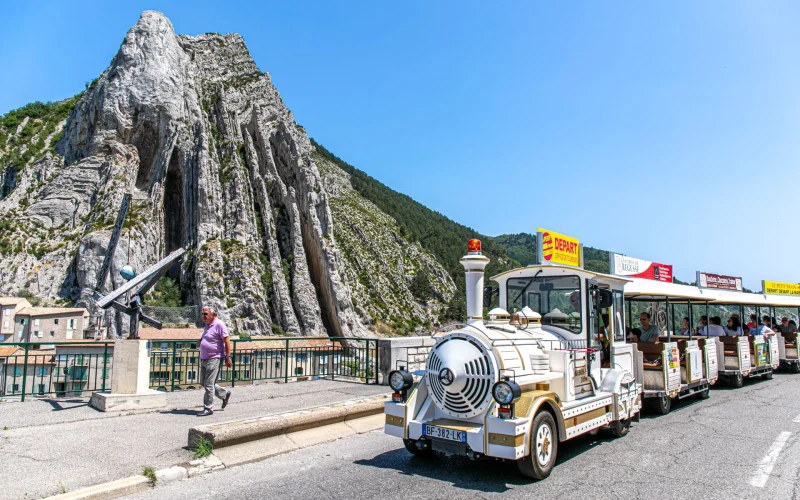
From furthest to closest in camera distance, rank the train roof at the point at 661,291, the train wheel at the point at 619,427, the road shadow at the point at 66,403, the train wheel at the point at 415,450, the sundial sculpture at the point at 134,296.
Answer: the train roof at the point at 661,291 < the sundial sculpture at the point at 134,296 < the road shadow at the point at 66,403 < the train wheel at the point at 619,427 < the train wheel at the point at 415,450

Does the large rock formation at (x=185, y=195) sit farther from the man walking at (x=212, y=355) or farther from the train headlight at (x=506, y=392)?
the train headlight at (x=506, y=392)

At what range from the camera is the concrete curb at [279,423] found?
651cm

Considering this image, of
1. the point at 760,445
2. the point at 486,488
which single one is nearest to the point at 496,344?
the point at 486,488

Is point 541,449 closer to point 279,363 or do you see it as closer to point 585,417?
point 585,417

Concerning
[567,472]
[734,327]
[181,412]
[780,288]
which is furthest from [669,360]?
[780,288]

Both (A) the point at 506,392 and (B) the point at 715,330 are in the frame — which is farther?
(B) the point at 715,330

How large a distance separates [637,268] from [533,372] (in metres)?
7.59

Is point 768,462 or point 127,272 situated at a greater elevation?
point 127,272

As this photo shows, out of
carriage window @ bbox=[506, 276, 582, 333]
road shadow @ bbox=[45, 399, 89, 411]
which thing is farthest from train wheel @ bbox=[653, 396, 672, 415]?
road shadow @ bbox=[45, 399, 89, 411]

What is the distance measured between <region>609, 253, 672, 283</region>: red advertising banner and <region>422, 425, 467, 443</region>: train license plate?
7124 mm

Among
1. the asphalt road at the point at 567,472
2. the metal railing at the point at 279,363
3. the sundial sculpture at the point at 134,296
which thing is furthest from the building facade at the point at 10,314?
the asphalt road at the point at 567,472

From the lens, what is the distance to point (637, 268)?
488 inches

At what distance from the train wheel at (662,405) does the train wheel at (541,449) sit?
17.0ft

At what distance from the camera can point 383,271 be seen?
77.8 meters
